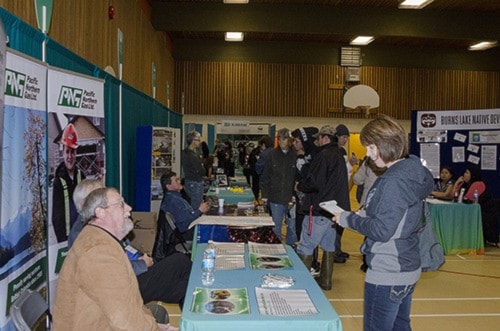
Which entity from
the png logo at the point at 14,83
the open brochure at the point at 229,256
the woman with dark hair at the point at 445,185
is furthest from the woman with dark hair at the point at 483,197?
the png logo at the point at 14,83

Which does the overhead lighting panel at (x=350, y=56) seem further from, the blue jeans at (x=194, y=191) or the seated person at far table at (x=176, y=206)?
the seated person at far table at (x=176, y=206)

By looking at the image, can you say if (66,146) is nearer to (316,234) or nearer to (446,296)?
(316,234)

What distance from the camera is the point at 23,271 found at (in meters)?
2.79

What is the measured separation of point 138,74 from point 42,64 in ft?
22.1

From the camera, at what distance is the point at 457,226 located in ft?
23.8

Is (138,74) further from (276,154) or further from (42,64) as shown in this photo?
(42,64)

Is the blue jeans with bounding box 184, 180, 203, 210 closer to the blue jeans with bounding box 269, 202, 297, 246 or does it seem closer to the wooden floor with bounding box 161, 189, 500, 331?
the blue jeans with bounding box 269, 202, 297, 246

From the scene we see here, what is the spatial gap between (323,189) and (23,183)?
2924 mm

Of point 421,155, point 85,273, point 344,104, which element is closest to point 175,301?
point 85,273

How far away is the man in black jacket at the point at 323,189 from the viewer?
499 cm

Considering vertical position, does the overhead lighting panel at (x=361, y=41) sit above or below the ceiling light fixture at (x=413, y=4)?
above

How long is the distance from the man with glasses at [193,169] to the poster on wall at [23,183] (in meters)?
4.96

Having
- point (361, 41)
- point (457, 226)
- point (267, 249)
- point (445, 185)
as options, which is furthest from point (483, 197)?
point (361, 41)

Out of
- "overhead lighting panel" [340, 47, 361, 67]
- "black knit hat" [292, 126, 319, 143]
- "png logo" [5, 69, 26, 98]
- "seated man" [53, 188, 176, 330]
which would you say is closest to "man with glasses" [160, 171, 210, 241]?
"black knit hat" [292, 126, 319, 143]
